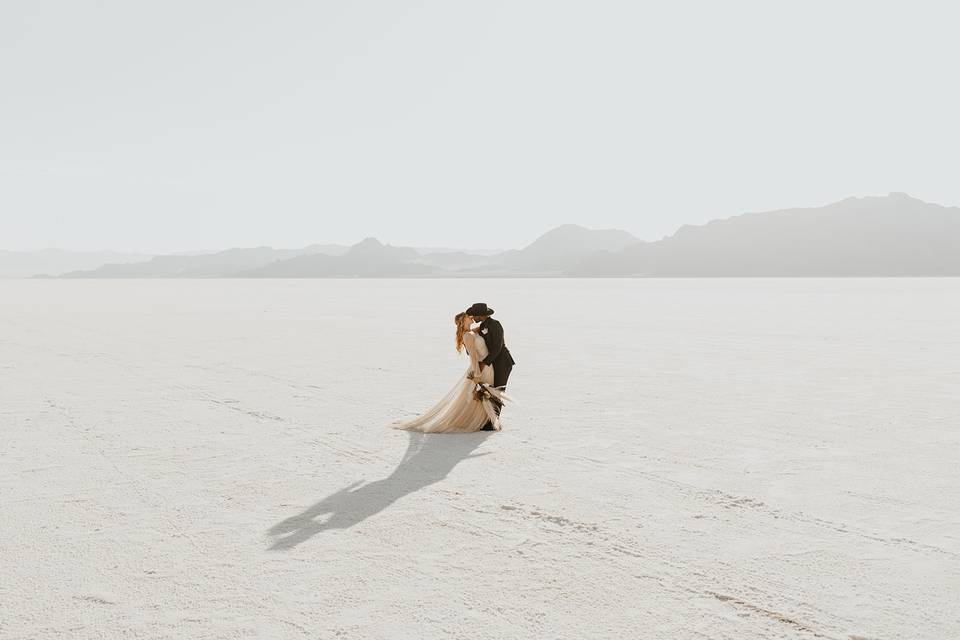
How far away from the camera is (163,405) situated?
11.1m

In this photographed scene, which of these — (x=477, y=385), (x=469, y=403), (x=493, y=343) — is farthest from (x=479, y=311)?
(x=469, y=403)

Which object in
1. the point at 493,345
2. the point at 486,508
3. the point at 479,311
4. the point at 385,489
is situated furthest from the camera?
the point at 479,311

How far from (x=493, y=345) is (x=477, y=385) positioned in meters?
0.50

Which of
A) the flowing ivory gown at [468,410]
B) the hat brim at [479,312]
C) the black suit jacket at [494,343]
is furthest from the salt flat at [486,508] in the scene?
the hat brim at [479,312]

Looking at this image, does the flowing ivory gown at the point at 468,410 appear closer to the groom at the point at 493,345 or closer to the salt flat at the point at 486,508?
the groom at the point at 493,345

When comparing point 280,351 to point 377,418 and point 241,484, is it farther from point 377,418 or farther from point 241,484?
point 241,484

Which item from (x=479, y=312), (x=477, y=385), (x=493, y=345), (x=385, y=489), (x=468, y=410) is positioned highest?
(x=479, y=312)

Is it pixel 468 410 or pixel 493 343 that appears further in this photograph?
pixel 468 410

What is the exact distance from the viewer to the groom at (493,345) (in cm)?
916

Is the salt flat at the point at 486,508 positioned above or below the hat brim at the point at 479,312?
below

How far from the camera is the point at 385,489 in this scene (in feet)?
22.1

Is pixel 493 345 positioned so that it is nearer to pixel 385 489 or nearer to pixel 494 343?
pixel 494 343

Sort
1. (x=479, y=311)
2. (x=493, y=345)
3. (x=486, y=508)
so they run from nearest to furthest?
(x=486, y=508)
(x=493, y=345)
(x=479, y=311)

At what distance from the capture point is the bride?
9.20 meters
